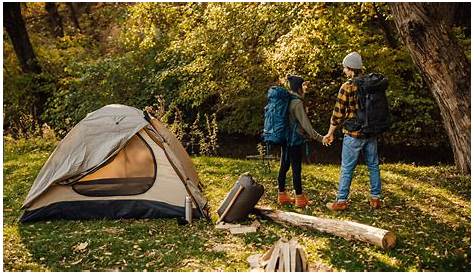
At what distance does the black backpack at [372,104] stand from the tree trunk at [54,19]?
15.5 meters

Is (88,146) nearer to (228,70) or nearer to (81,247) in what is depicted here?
(81,247)

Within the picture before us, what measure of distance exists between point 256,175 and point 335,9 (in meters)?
3.46

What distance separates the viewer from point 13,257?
5.64 metres

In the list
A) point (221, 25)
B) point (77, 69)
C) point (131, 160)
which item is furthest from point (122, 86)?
point (131, 160)

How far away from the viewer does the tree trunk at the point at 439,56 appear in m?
6.44

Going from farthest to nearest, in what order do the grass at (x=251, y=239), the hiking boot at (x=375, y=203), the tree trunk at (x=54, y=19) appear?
the tree trunk at (x=54, y=19), the hiking boot at (x=375, y=203), the grass at (x=251, y=239)

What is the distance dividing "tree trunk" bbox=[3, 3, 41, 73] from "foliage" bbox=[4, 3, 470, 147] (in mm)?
485

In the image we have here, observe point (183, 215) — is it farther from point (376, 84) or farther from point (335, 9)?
point (335, 9)

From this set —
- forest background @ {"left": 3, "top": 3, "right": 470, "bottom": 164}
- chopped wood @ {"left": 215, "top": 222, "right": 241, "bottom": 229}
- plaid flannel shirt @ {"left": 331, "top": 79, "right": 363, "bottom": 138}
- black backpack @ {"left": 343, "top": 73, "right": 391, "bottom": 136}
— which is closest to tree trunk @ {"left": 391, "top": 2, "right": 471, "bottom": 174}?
black backpack @ {"left": 343, "top": 73, "right": 391, "bottom": 136}

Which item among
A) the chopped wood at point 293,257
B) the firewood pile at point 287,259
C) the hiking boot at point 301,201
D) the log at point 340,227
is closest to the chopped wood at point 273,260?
the firewood pile at point 287,259

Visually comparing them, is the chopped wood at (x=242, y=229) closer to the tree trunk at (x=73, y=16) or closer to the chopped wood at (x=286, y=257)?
the chopped wood at (x=286, y=257)

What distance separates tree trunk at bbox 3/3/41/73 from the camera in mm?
15234

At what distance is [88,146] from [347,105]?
10.2ft

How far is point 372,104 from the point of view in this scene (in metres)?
6.29
